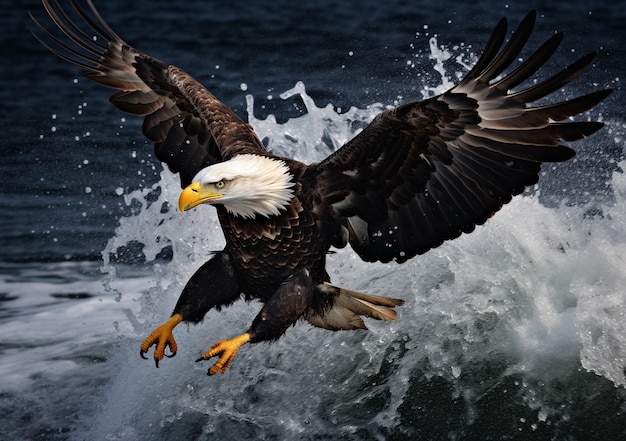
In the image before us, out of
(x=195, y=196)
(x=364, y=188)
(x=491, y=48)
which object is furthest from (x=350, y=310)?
(x=491, y=48)

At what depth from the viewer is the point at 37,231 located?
7.05 metres

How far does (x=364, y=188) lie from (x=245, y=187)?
1.68 ft

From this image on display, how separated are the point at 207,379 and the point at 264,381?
28 cm

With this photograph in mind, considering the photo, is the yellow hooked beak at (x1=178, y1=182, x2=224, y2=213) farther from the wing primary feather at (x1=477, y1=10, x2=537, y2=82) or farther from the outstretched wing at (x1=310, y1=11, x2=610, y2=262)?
the wing primary feather at (x1=477, y1=10, x2=537, y2=82)

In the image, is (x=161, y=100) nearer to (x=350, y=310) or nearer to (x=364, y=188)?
(x=364, y=188)

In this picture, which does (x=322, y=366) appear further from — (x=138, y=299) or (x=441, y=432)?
(x=138, y=299)

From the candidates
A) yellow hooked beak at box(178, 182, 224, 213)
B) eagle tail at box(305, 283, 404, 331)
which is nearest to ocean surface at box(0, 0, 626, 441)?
eagle tail at box(305, 283, 404, 331)

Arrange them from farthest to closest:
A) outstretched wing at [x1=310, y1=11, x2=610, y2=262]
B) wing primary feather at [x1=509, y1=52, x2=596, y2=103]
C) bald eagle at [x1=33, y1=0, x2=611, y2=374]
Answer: bald eagle at [x1=33, y1=0, x2=611, y2=374]
outstretched wing at [x1=310, y1=11, x2=610, y2=262]
wing primary feather at [x1=509, y1=52, x2=596, y2=103]

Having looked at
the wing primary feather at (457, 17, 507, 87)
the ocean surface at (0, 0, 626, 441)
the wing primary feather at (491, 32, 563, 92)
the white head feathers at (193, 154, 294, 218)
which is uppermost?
the wing primary feather at (457, 17, 507, 87)

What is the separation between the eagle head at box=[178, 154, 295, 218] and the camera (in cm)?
401

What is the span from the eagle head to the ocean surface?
1.06m

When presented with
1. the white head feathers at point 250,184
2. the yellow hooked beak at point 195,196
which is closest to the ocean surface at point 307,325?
the white head feathers at point 250,184

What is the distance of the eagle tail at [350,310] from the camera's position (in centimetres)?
446

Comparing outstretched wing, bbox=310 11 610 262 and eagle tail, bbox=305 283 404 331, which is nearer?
outstretched wing, bbox=310 11 610 262
